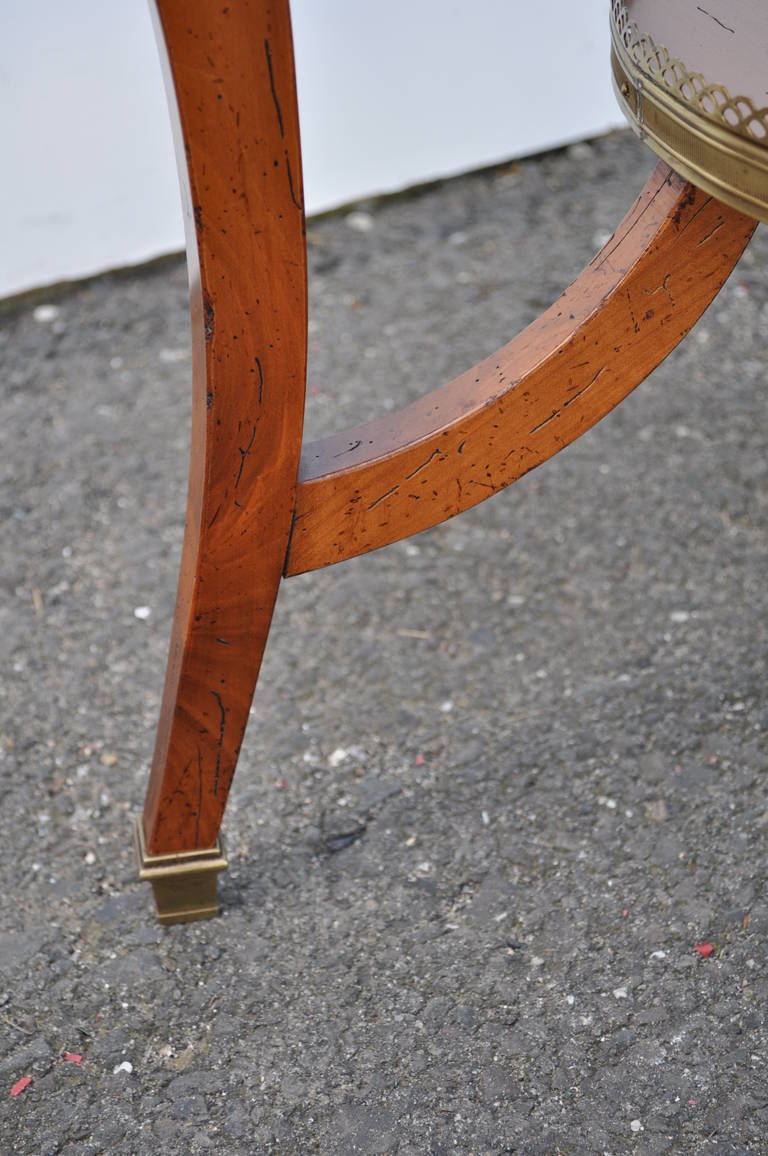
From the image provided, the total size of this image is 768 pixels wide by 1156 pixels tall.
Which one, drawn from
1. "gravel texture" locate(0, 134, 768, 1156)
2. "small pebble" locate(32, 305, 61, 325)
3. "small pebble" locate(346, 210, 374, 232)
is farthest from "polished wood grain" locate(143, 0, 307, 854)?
"small pebble" locate(346, 210, 374, 232)

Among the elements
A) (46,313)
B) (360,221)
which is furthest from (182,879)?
(360,221)

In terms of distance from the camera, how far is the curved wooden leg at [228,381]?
2.87 ft

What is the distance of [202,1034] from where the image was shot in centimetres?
131

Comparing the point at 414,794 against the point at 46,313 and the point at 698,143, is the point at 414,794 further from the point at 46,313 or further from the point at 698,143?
the point at 46,313

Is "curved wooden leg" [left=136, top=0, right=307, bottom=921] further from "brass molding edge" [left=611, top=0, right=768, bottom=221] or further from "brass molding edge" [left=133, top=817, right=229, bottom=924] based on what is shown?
"brass molding edge" [left=611, top=0, right=768, bottom=221]

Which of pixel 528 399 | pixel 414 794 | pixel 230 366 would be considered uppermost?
pixel 230 366

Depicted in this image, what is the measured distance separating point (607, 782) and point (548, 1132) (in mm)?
482

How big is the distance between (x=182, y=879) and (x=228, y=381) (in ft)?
2.06

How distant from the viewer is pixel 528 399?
111 cm

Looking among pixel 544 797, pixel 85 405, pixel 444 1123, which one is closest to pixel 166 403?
pixel 85 405

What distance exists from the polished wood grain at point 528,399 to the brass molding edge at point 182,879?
0.40m

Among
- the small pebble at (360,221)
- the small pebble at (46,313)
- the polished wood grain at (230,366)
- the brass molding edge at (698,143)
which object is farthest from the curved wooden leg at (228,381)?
the small pebble at (360,221)

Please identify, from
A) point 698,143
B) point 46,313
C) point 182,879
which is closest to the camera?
point 698,143

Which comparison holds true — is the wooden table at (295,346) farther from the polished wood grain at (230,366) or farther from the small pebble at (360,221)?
the small pebble at (360,221)
